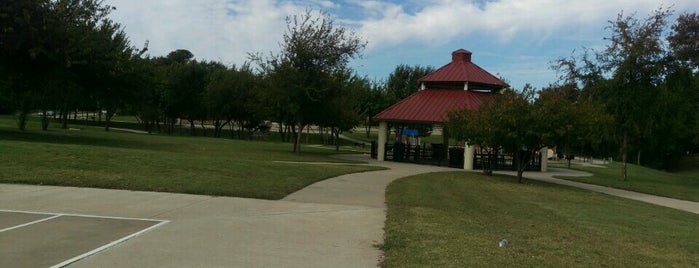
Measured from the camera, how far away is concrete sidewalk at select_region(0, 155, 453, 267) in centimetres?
643

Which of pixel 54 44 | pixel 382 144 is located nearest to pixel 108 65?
pixel 54 44

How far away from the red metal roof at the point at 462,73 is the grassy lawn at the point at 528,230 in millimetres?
14221

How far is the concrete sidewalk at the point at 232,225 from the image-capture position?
6.43m

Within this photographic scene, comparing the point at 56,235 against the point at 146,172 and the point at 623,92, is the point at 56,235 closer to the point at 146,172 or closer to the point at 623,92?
the point at 146,172

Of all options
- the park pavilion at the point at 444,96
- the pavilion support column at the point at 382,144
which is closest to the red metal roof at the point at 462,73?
the park pavilion at the point at 444,96

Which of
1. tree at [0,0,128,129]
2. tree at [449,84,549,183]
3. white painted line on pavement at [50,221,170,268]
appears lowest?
white painted line on pavement at [50,221,170,268]

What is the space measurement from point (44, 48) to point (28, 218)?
56.1ft

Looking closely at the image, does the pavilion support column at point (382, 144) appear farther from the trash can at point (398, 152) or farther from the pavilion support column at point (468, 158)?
the pavilion support column at point (468, 158)

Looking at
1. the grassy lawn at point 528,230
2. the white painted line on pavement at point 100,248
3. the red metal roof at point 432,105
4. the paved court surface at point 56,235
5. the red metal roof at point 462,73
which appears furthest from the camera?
the red metal roof at point 462,73

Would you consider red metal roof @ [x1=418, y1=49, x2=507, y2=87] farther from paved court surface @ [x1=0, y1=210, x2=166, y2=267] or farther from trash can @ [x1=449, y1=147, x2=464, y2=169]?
paved court surface @ [x1=0, y1=210, x2=166, y2=267]

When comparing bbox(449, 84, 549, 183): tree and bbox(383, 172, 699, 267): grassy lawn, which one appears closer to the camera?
bbox(383, 172, 699, 267): grassy lawn

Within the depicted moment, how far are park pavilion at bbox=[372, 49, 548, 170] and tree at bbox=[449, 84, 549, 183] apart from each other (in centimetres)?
695

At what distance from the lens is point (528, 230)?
930 cm

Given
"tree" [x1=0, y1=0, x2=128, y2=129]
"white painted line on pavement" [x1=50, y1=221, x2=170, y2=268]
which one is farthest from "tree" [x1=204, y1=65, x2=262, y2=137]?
"white painted line on pavement" [x1=50, y1=221, x2=170, y2=268]
